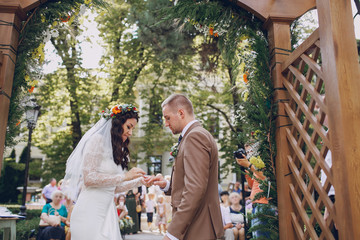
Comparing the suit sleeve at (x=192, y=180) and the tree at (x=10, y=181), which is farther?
the tree at (x=10, y=181)

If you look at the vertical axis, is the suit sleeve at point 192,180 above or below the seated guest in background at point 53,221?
above

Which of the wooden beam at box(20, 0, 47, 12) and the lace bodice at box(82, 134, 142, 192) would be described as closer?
the wooden beam at box(20, 0, 47, 12)

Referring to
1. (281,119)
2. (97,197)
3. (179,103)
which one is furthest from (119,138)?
(281,119)

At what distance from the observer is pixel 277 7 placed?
3406 millimetres

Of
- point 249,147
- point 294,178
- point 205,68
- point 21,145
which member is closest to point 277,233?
point 294,178

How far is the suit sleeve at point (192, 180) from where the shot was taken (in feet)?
7.82

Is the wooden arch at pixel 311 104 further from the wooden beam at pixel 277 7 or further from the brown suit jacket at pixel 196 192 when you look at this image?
the brown suit jacket at pixel 196 192

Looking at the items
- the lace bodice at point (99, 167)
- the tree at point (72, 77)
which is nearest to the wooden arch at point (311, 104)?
the lace bodice at point (99, 167)

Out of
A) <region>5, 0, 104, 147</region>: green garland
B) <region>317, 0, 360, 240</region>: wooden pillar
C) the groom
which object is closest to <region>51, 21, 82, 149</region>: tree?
Result: <region>5, 0, 104, 147</region>: green garland

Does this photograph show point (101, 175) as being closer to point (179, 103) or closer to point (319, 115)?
point (179, 103)

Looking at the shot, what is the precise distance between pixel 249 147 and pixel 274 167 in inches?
16.1

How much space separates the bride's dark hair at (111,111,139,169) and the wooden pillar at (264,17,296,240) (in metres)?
1.99

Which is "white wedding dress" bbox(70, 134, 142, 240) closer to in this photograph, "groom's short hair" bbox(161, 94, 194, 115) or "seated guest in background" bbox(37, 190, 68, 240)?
"groom's short hair" bbox(161, 94, 194, 115)

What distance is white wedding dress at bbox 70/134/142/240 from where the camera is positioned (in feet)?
11.4
